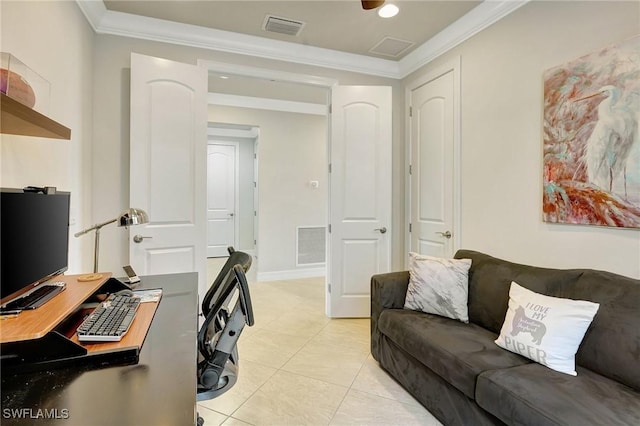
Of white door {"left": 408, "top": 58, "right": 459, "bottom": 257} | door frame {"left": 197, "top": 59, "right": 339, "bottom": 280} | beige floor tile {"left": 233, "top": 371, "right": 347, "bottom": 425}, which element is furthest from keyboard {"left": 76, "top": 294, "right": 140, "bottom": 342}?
white door {"left": 408, "top": 58, "right": 459, "bottom": 257}

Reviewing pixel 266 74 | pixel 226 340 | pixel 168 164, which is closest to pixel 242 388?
pixel 226 340

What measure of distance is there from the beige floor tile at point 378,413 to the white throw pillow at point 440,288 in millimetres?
609

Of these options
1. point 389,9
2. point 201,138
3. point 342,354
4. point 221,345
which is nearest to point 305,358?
point 342,354

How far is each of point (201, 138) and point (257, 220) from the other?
241 centimetres

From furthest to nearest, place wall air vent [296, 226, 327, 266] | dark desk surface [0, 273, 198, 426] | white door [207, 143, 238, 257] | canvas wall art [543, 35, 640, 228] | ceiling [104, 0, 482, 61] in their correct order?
white door [207, 143, 238, 257]
wall air vent [296, 226, 327, 266]
ceiling [104, 0, 482, 61]
canvas wall art [543, 35, 640, 228]
dark desk surface [0, 273, 198, 426]

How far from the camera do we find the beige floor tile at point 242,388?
6.38 feet

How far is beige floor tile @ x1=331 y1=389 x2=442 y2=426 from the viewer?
71.4 inches

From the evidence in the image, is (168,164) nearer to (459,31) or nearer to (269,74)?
(269,74)

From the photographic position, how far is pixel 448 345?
1.77 m

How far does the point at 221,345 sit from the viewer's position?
1299mm

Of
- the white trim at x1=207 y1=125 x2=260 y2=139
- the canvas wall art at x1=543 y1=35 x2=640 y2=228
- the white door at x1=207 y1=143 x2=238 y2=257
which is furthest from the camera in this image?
the white door at x1=207 y1=143 x2=238 y2=257

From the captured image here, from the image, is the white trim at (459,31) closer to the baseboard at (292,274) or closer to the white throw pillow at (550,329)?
the white throw pillow at (550,329)

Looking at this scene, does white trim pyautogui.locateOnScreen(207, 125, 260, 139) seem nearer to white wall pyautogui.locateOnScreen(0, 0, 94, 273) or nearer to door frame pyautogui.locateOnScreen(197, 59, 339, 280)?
door frame pyautogui.locateOnScreen(197, 59, 339, 280)

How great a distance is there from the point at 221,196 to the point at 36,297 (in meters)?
5.82
